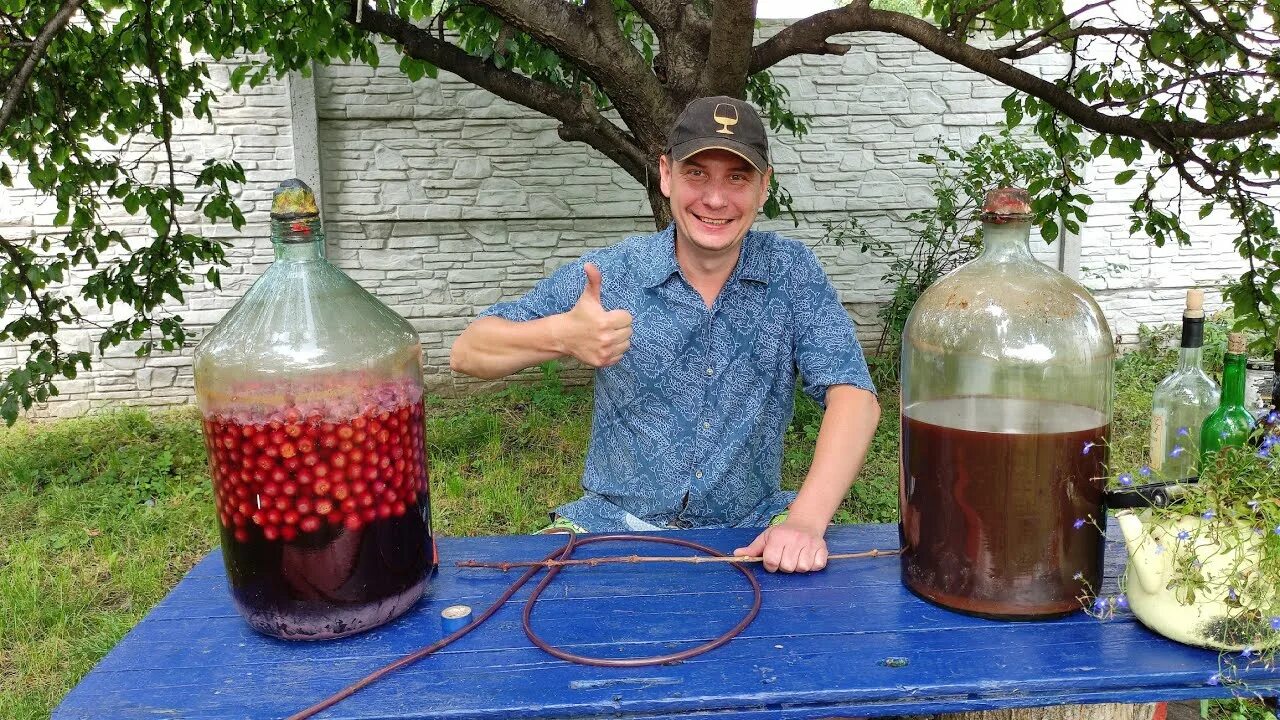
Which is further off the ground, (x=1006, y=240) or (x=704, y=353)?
(x=1006, y=240)

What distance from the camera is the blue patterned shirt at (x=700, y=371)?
210 cm

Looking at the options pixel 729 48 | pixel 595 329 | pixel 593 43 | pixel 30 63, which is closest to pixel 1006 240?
pixel 595 329

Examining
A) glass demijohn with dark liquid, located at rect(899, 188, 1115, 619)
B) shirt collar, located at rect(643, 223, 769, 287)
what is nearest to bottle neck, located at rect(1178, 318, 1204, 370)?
glass demijohn with dark liquid, located at rect(899, 188, 1115, 619)

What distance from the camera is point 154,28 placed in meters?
3.56

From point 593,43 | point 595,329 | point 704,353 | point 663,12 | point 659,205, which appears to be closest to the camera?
point 595,329

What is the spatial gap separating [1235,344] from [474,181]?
4.57m

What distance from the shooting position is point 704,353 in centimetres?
212

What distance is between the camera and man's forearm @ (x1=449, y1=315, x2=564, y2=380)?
5.41 feet

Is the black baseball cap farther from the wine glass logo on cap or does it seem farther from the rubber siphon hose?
the rubber siphon hose

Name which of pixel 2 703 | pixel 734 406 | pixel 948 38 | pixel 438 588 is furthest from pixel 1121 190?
pixel 2 703

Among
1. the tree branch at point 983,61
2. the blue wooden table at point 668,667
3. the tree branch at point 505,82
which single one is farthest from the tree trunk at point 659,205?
the blue wooden table at point 668,667

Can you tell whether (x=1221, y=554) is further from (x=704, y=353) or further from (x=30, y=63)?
(x=30, y=63)

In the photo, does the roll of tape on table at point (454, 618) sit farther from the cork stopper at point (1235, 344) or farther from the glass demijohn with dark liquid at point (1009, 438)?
the cork stopper at point (1235, 344)

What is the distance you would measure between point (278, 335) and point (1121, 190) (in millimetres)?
5890
